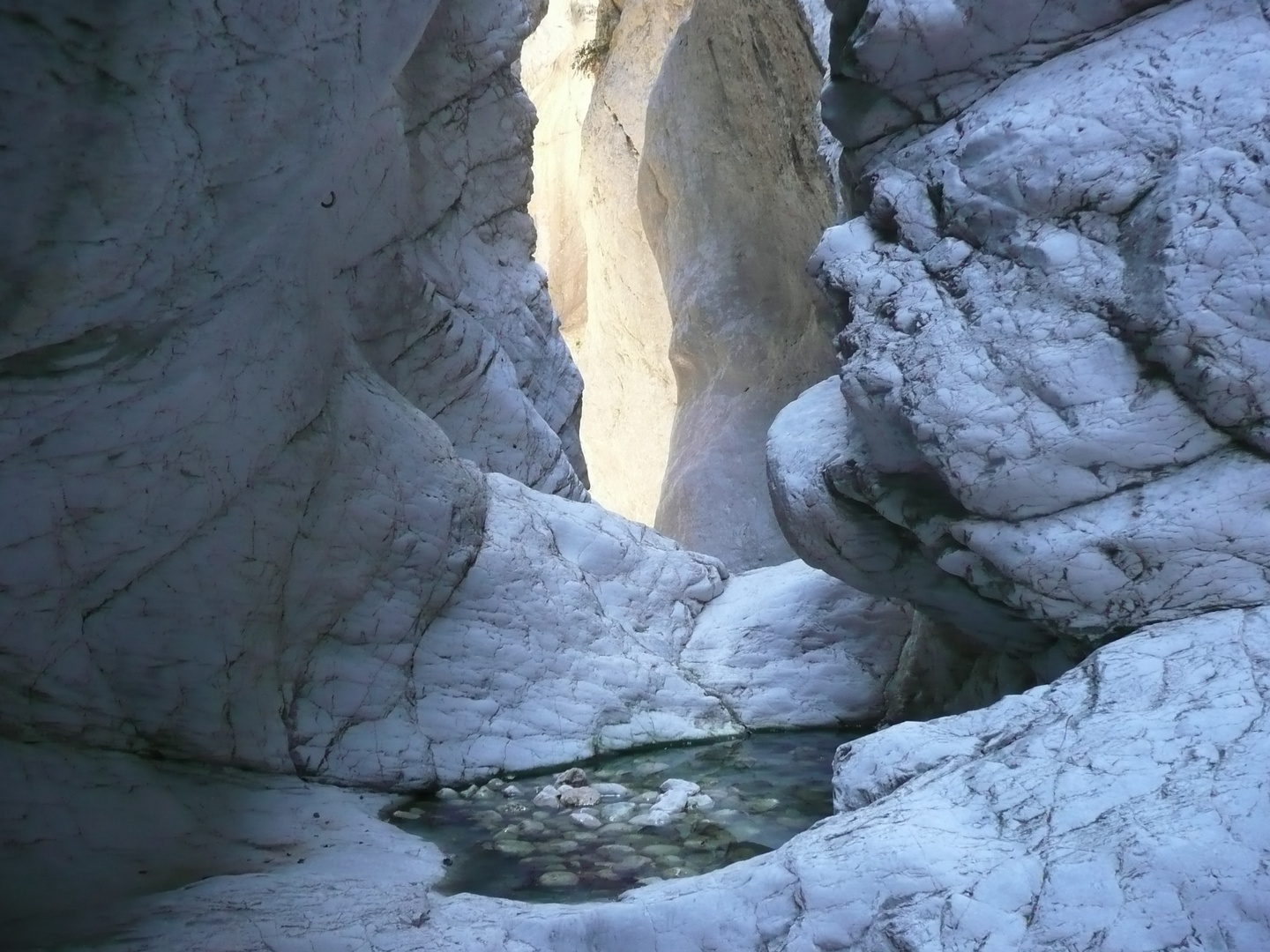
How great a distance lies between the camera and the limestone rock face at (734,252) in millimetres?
7742

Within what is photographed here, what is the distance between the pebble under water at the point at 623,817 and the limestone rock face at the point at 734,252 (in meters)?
3.84

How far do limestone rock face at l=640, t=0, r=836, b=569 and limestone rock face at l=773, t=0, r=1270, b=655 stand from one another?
144 inches

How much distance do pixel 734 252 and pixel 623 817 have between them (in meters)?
5.87

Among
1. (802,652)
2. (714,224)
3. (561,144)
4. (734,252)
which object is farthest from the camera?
(561,144)

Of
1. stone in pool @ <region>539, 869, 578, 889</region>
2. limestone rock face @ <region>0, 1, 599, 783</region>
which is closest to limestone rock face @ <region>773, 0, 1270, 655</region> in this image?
stone in pool @ <region>539, 869, 578, 889</region>

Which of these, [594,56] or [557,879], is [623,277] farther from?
[557,879]

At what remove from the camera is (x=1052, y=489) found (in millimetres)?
3211

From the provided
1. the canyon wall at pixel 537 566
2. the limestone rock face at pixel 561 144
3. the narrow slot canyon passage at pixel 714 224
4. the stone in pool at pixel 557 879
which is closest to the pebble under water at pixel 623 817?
the stone in pool at pixel 557 879

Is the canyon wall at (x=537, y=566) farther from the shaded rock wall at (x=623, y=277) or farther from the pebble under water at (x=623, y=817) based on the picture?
the shaded rock wall at (x=623, y=277)

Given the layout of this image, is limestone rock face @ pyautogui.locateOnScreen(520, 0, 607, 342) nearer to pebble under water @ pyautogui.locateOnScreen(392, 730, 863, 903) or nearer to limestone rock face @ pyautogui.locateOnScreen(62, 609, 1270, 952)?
pebble under water @ pyautogui.locateOnScreen(392, 730, 863, 903)

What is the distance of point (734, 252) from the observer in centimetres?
869

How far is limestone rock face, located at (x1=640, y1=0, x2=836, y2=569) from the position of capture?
7742mm

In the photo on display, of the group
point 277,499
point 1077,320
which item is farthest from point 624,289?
point 1077,320

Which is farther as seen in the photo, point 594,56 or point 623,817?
point 594,56
